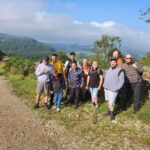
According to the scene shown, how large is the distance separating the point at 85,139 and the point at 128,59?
3174 mm

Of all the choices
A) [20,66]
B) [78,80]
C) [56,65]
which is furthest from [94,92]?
[20,66]

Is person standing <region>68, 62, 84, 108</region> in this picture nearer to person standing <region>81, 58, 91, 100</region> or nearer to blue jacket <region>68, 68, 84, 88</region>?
blue jacket <region>68, 68, 84, 88</region>

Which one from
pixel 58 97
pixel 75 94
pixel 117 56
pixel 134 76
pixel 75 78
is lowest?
pixel 58 97

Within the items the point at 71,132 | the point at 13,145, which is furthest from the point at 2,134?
the point at 71,132

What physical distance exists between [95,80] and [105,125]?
219 centimetres

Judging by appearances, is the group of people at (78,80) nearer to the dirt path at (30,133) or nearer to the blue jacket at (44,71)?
the blue jacket at (44,71)

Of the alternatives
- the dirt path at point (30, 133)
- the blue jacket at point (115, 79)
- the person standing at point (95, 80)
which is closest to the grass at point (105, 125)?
the dirt path at point (30, 133)

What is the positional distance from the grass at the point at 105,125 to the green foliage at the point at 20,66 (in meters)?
11.4

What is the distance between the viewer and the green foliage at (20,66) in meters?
24.4

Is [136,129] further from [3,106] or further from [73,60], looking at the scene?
[3,106]

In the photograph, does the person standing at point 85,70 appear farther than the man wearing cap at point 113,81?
Yes

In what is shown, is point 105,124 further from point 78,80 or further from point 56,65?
point 56,65

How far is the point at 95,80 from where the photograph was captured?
12.2 meters

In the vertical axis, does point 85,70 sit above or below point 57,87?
above
